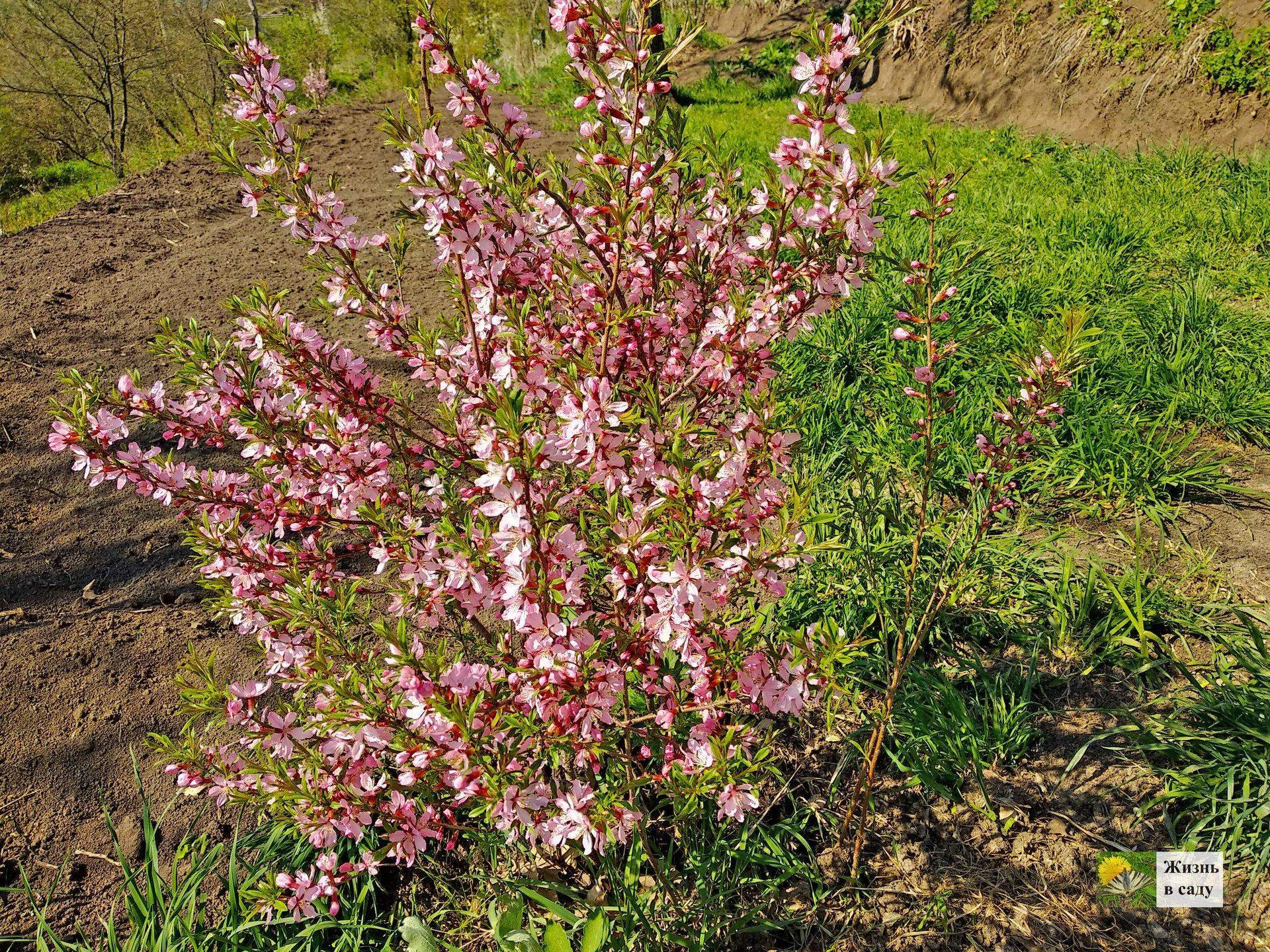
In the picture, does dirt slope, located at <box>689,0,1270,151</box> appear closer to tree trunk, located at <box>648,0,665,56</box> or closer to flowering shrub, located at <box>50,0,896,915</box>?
tree trunk, located at <box>648,0,665,56</box>

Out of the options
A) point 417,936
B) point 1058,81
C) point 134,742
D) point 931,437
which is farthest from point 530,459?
point 1058,81

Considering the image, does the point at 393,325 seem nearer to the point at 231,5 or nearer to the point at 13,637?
the point at 13,637

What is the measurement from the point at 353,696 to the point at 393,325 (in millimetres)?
1100

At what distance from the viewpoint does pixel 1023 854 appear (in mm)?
2174

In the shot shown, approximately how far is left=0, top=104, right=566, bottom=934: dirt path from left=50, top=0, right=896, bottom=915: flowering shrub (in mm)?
842

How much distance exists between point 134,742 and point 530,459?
2134 mm

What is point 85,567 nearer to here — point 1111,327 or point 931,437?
point 931,437

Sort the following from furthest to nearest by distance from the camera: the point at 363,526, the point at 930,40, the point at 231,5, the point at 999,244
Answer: the point at 231,5 → the point at 930,40 → the point at 999,244 → the point at 363,526

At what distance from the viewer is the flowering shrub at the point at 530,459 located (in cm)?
159

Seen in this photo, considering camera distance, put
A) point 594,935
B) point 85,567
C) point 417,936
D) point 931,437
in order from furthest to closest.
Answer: point 85,567
point 931,437
point 417,936
point 594,935

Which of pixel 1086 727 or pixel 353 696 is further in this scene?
pixel 1086 727

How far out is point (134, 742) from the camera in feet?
8.50

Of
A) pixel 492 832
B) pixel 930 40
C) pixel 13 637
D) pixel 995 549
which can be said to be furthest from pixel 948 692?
pixel 930 40

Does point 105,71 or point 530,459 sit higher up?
point 105,71
